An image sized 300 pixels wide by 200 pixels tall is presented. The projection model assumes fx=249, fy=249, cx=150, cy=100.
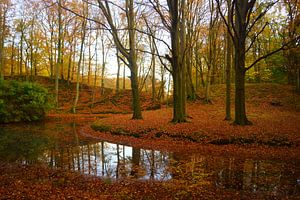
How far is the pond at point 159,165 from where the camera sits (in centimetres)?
619

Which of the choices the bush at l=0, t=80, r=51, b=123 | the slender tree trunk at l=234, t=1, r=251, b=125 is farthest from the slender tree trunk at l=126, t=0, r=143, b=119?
the bush at l=0, t=80, r=51, b=123

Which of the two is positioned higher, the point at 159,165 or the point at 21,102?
the point at 21,102

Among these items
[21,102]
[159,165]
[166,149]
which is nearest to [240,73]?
[166,149]

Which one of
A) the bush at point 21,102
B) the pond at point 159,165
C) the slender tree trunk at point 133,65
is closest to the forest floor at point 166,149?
the pond at point 159,165

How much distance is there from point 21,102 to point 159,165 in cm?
1613

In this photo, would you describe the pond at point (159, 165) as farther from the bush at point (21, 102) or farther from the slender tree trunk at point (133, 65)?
the bush at point (21, 102)

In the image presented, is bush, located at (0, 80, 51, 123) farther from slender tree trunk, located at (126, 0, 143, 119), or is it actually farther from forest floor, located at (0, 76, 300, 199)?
slender tree trunk, located at (126, 0, 143, 119)

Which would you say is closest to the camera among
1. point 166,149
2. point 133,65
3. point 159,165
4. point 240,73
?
point 159,165

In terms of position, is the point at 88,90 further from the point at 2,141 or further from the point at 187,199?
the point at 187,199

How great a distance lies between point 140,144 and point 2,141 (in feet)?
21.7

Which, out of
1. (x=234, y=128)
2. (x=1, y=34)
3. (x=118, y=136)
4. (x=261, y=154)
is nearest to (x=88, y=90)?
(x=1, y=34)

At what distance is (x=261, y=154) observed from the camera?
9070 mm

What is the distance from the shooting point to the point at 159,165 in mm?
7930

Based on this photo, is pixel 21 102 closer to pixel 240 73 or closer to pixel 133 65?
pixel 133 65
